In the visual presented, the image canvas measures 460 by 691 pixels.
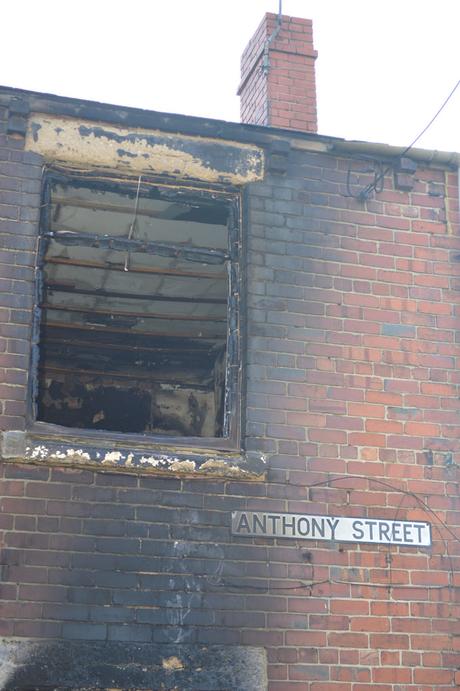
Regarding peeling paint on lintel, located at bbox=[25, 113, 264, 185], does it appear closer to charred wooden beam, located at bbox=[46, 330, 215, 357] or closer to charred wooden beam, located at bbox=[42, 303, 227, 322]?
charred wooden beam, located at bbox=[42, 303, 227, 322]

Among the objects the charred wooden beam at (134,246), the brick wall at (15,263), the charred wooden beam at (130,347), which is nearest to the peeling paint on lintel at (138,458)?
the brick wall at (15,263)

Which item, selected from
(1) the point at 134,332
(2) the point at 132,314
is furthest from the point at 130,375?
(2) the point at 132,314

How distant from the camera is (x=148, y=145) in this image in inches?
282

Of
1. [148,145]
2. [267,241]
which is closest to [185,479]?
[267,241]

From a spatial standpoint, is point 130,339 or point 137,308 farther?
point 130,339

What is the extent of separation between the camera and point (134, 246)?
7.02m

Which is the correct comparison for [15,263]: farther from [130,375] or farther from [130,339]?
[130,375]

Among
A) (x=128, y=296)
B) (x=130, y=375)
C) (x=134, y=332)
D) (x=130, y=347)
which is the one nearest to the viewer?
(x=128, y=296)

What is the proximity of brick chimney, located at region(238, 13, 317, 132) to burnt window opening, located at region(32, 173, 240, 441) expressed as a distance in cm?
121

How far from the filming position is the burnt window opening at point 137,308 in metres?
7.15

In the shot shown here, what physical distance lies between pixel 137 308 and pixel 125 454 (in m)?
4.20

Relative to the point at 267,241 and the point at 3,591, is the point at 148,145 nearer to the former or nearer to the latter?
the point at 267,241

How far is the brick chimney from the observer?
8617 millimetres

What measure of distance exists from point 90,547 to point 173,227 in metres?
3.13
